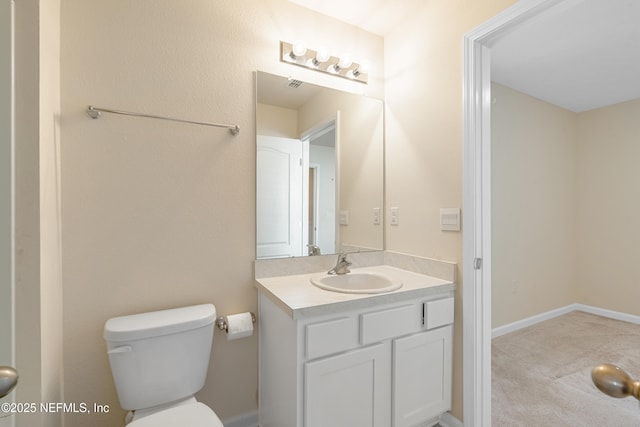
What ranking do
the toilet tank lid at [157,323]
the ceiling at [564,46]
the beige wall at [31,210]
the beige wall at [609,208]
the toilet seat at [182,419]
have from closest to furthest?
the beige wall at [31,210] → the toilet seat at [182,419] → the toilet tank lid at [157,323] → the ceiling at [564,46] → the beige wall at [609,208]

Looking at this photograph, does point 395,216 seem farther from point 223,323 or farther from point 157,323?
point 157,323

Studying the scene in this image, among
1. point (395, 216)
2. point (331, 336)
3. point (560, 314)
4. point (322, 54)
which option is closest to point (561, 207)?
point (560, 314)

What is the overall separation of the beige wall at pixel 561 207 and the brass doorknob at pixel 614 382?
2575 millimetres

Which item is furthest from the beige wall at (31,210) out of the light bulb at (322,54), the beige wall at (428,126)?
the beige wall at (428,126)

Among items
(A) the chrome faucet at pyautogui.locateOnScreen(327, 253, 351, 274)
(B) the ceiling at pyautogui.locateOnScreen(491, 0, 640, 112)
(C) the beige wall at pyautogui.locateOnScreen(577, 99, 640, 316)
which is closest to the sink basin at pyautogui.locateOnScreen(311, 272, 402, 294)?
(A) the chrome faucet at pyautogui.locateOnScreen(327, 253, 351, 274)

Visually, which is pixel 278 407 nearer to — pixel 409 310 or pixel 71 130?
pixel 409 310

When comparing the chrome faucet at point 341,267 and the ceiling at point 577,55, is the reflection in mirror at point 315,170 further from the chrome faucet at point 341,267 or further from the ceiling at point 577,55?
the ceiling at point 577,55

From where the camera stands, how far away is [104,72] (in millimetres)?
1322

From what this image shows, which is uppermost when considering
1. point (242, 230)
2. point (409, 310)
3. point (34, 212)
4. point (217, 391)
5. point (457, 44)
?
point (457, 44)

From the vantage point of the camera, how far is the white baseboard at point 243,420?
1.57 m

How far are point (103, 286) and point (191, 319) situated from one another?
44 centimetres

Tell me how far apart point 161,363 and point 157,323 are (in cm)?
16

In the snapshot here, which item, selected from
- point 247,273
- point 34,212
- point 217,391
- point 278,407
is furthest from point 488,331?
point 34,212

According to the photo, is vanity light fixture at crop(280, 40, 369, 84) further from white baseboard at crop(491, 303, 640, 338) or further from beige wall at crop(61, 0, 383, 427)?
white baseboard at crop(491, 303, 640, 338)
